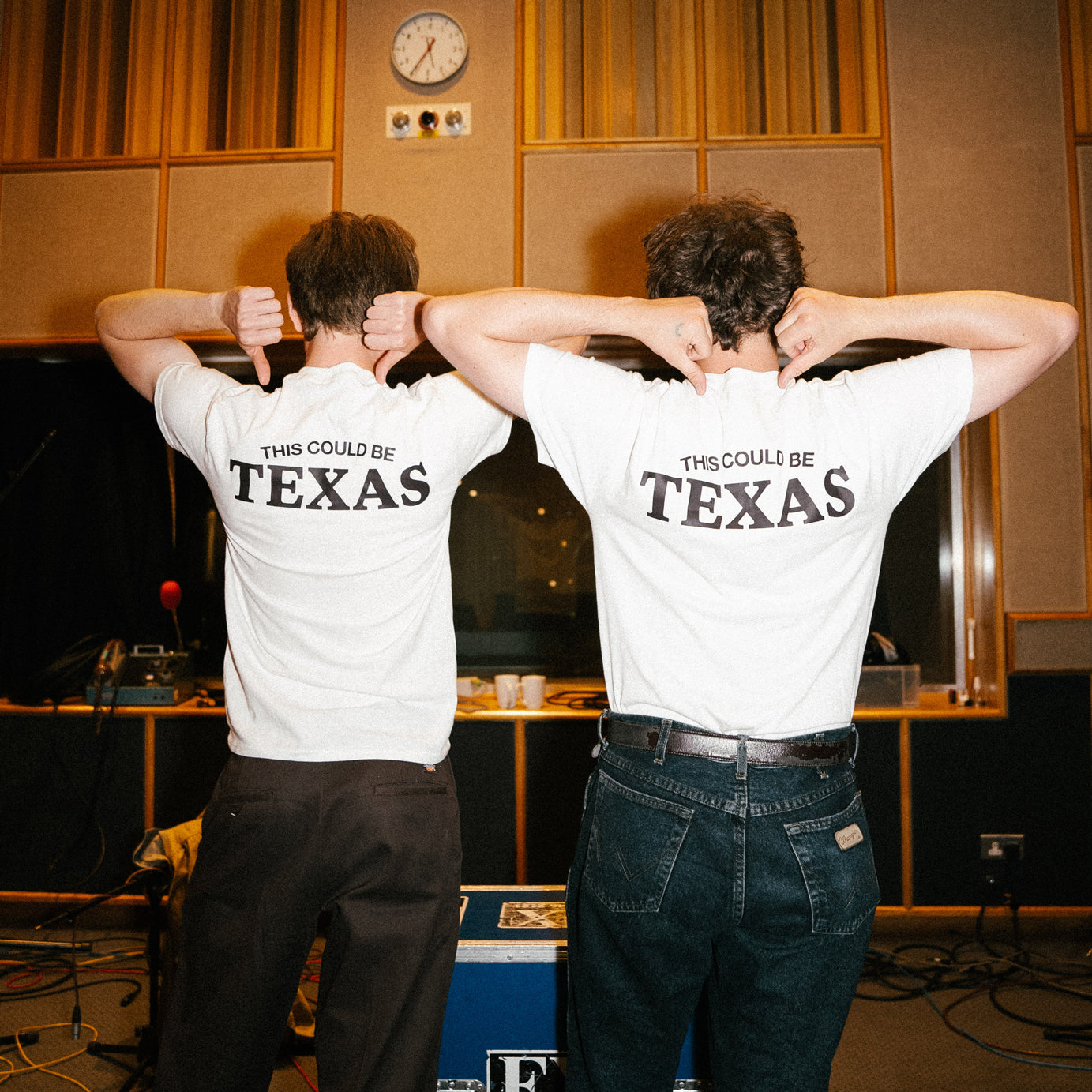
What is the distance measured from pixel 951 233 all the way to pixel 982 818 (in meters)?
2.11

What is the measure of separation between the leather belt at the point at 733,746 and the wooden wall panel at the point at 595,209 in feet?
7.81

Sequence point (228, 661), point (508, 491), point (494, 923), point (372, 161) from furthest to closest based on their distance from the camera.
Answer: point (508, 491) → point (372, 161) → point (494, 923) → point (228, 661)

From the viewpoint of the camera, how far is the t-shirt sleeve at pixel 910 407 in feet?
3.49

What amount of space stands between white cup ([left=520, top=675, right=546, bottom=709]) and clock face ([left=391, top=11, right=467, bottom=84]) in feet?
7.49

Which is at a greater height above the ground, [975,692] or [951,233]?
[951,233]

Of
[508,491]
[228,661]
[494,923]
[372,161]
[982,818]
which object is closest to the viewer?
[228,661]

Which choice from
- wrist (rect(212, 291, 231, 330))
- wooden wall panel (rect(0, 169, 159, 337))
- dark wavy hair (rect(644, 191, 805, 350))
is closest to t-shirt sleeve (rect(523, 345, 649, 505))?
dark wavy hair (rect(644, 191, 805, 350))

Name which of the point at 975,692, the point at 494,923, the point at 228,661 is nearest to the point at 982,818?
the point at 975,692

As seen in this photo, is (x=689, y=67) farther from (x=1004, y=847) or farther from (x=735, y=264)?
(x=1004, y=847)

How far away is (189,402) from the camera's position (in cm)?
132

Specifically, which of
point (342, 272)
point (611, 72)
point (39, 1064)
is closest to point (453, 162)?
point (611, 72)

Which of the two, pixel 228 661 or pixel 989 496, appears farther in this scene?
pixel 989 496

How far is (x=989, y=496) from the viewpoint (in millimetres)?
3127

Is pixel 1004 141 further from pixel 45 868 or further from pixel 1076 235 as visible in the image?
pixel 45 868
